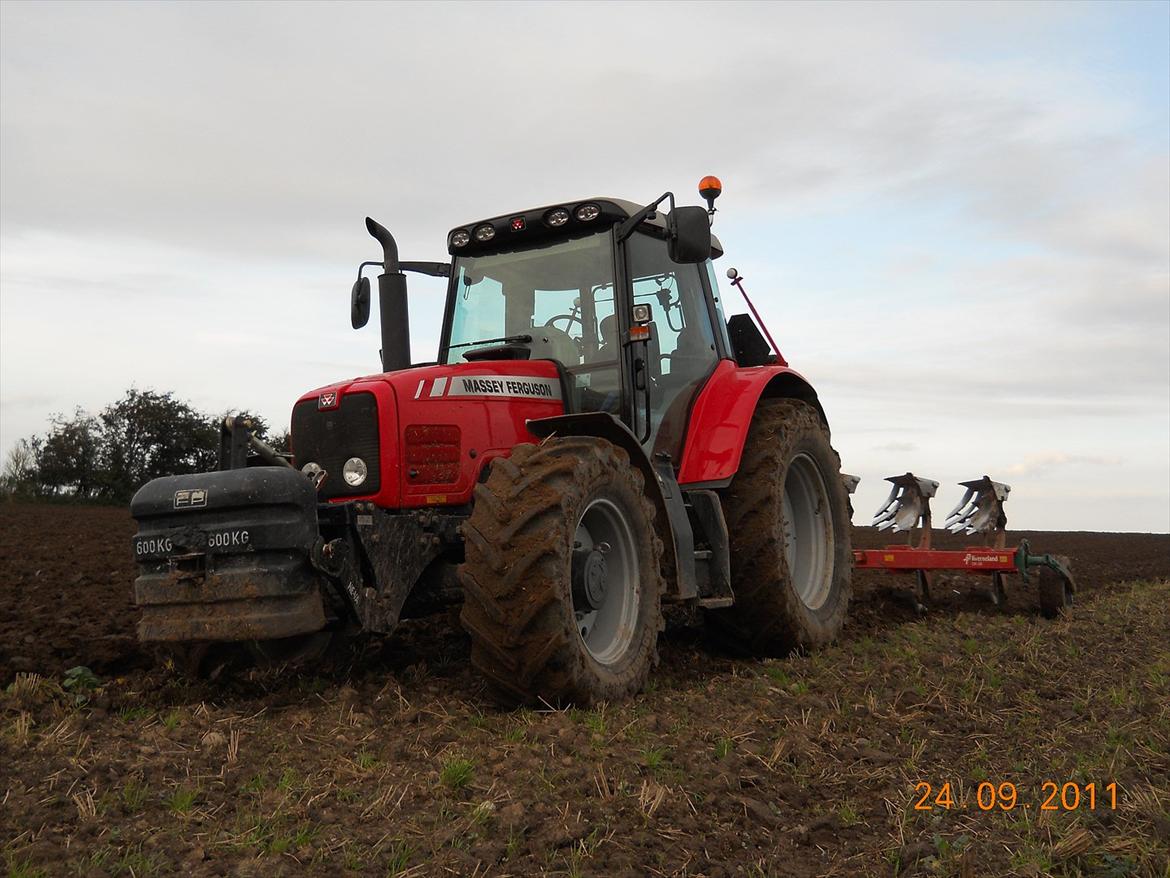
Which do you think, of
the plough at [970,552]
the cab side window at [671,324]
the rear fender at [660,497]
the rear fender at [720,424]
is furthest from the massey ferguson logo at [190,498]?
the plough at [970,552]

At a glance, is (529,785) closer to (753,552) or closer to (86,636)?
(753,552)

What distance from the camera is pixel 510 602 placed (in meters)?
4.85

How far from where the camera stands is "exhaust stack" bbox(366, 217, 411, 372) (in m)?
6.52

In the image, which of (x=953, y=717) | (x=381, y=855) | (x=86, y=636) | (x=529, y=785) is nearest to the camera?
(x=381, y=855)

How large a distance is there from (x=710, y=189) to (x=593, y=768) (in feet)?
13.9

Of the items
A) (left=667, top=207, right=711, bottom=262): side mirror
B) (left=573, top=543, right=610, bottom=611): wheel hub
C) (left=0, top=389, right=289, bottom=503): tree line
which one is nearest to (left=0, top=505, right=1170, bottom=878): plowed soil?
(left=573, top=543, right=610, bottom=611): wheel hub

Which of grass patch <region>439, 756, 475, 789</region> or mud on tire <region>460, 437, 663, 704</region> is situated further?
mud on tire <region>460, 437, 663, 704</region>

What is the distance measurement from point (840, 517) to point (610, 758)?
166 inches

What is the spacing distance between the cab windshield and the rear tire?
1.17 meters

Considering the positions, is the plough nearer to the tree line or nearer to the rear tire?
the rear tire

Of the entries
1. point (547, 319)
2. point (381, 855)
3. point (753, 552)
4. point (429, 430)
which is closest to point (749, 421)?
point (753, 552)

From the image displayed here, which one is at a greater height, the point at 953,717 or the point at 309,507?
the point at 309,507
